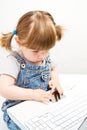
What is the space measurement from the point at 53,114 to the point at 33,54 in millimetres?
204

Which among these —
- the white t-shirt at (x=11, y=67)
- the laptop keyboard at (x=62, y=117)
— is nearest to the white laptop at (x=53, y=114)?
the laptop keyboard at (x=62, y=117)

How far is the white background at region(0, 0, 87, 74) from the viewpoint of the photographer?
1.19m

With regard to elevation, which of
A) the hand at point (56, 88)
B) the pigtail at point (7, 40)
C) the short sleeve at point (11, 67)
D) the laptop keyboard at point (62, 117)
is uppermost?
the pigtail at point (7, 40)

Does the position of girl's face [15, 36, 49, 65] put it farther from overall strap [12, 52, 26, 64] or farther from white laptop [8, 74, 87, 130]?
white laptop [8, 74, 87, 130]

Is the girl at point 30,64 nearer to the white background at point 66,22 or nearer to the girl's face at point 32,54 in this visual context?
the girl's face at point 32,54

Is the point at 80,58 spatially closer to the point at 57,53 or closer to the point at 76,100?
the point at 57,53

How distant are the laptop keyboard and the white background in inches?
Result: 20.8

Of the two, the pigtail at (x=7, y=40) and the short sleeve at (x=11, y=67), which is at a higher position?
the pigtail at (x=7, y=40)

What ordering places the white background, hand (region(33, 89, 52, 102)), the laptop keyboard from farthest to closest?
the white background
hand (region(33, 89, 52, 102))
the laptop keyboard

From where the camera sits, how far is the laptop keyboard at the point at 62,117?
0.69 m

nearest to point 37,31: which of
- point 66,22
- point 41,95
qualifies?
point 41,95

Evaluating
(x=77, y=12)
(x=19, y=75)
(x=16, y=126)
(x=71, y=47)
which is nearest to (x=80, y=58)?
(x=71, y=47)

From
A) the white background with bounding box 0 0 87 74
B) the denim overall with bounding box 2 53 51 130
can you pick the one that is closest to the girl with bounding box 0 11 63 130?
the denim overall with bounding box 2 53 51 130

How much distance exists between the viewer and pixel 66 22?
1.27m
